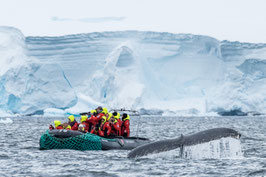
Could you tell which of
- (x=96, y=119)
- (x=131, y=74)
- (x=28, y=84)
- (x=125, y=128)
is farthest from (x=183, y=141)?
(x=131, y=74)

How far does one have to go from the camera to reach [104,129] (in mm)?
15891

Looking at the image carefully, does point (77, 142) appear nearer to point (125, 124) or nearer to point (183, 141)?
point (125, 124)

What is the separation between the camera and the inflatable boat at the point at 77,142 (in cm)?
1494

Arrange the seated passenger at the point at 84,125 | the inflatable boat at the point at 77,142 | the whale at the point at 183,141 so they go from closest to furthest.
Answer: the whale at the point at 183,141 < the inflatable boat at the point at 77,142 < the seated passenger at the point at 84,125

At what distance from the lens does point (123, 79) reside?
5797cm

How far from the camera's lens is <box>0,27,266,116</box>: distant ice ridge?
5575 cm

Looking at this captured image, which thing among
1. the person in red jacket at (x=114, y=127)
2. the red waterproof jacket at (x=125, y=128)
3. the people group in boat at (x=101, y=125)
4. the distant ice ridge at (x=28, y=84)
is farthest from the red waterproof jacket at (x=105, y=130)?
the distant ice ridge at (x=28, y=84)

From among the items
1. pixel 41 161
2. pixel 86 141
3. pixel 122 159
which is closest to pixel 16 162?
pixel 41 161

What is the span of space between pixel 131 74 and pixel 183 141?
47345 mm

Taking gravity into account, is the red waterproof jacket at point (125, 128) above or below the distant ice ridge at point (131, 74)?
below

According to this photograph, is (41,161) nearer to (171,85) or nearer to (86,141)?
(86,141)

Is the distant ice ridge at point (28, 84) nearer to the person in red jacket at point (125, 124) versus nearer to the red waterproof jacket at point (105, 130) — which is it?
the person in red jacket at point (125, 124)

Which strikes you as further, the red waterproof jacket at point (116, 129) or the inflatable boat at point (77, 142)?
the red waterproof jacket at point (116, 129)

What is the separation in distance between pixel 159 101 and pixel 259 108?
11693 mm
